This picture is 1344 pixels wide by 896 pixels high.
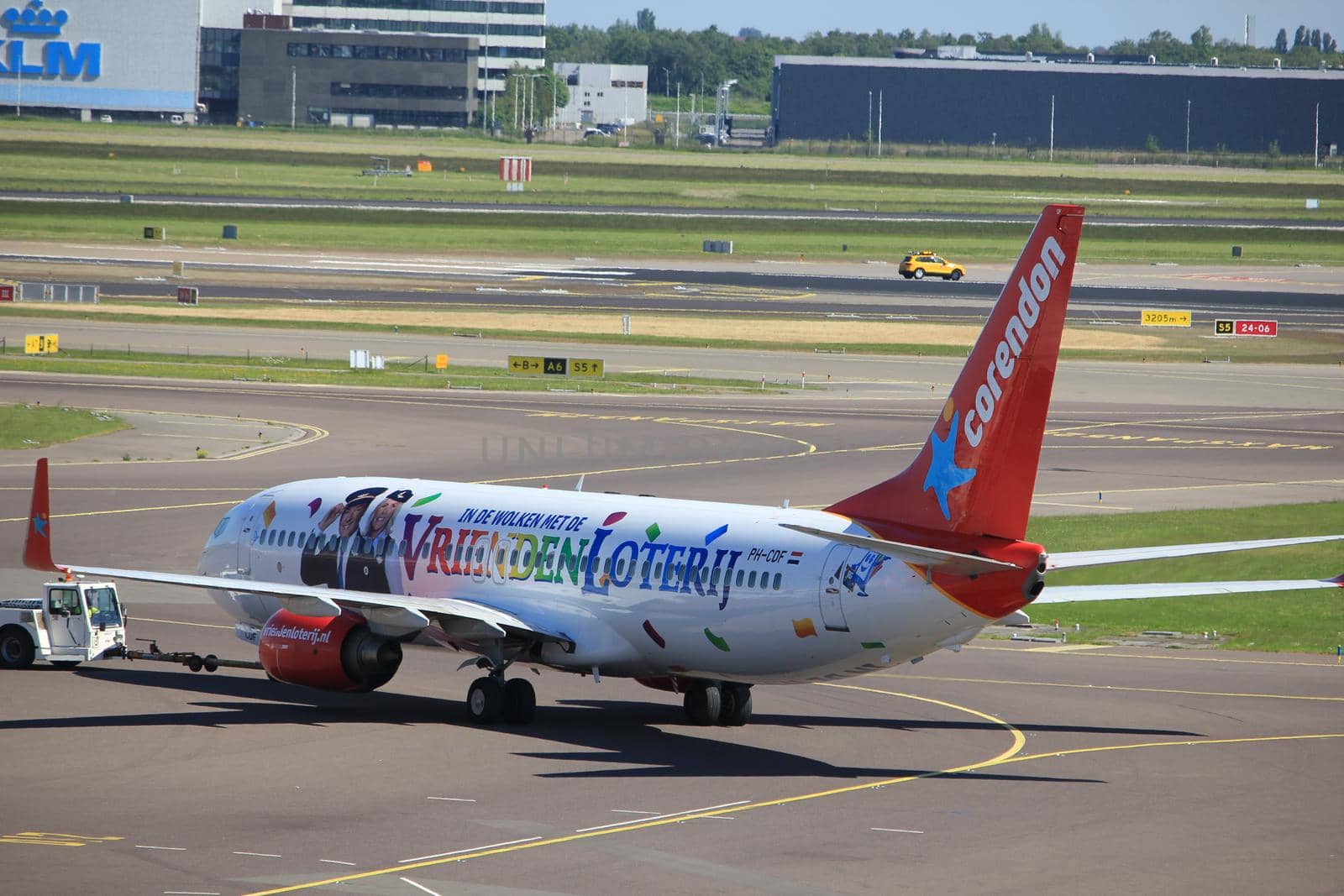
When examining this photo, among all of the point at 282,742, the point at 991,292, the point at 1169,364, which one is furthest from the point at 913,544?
the point at 991,292

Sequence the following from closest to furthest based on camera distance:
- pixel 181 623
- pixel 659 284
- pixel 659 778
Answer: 1. pixel 659 778
2. pixel 181 623
3. pixel 659 284

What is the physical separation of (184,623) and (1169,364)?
83.5 meters

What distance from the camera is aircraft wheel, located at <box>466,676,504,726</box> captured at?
36062mm

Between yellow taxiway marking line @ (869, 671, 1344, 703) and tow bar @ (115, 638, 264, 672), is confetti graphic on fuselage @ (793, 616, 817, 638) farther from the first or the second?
tow bar @ (115, 638, 264, 672)

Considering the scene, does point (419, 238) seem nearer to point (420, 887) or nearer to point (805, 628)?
point (805, 628)

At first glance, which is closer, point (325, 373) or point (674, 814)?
point (674, 814)

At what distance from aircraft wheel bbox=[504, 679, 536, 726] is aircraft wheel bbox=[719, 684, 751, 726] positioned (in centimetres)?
387

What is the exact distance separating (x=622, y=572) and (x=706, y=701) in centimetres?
344

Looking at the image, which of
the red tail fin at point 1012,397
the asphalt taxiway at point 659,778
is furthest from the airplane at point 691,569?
the asphalt taxiway at point 659,778

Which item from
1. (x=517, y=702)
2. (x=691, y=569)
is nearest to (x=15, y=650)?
(x=517, y=702)

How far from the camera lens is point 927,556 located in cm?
2975

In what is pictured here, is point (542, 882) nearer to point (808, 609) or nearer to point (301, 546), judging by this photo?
point (808, 609)

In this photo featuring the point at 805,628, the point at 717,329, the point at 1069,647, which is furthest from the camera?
the point at 717,329

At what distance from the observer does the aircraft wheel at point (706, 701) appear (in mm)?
36688
